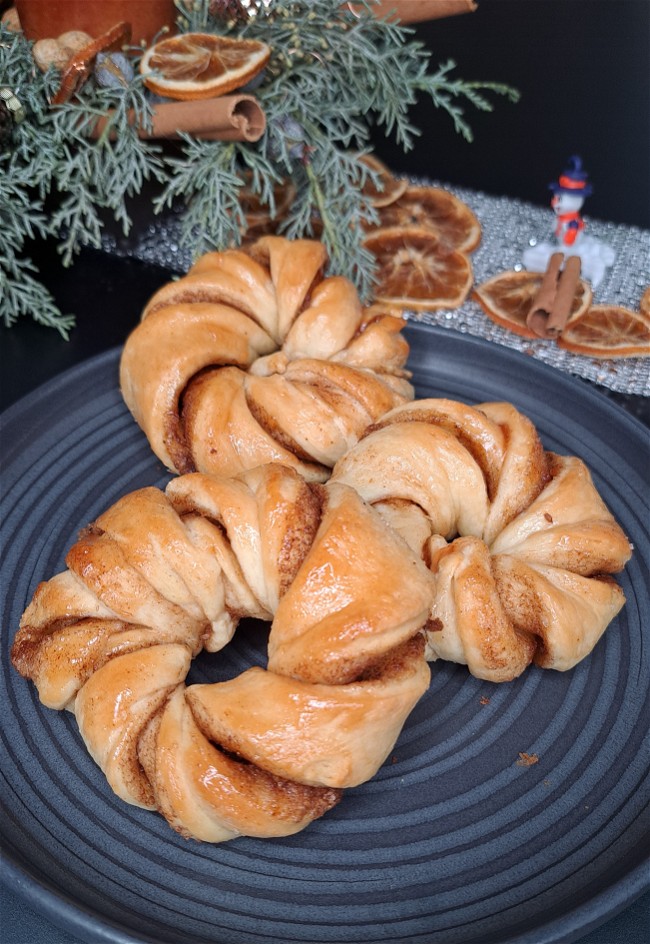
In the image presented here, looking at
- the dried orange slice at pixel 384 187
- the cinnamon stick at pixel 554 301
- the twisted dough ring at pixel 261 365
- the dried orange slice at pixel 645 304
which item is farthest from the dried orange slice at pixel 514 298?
the twisted dough ring at pixel 261 365

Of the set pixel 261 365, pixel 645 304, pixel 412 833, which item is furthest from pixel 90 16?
pixel 412 833

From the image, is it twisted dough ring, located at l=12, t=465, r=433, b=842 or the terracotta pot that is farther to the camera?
the terracotta pot

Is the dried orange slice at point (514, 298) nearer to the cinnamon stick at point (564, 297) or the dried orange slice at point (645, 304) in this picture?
the cinnamon stick at point (564, 297)

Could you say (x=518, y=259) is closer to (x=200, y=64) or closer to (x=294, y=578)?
(x=200, y=64)

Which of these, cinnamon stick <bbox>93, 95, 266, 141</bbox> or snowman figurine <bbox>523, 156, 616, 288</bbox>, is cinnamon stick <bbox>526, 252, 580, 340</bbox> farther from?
cinnamon stick <bbox>93, 95, 266, 141</bbox>

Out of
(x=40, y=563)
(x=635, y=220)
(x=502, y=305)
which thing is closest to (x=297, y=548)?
(x=40, y=563)

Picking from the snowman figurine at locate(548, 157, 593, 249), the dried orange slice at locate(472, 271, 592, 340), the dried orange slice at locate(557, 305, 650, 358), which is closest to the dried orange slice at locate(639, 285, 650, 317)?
the dried orange slice at locate(557, 305, 650, 358)
